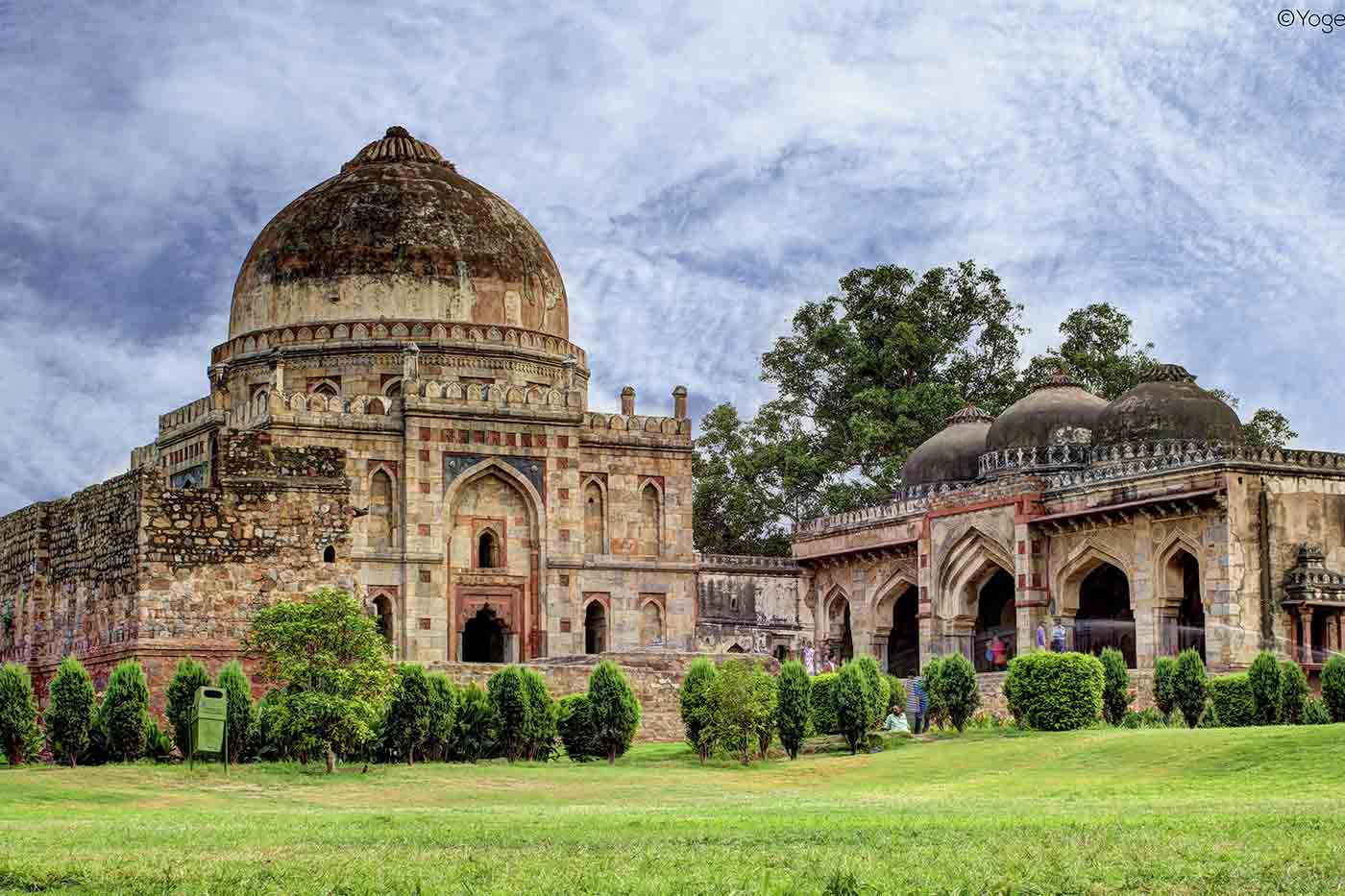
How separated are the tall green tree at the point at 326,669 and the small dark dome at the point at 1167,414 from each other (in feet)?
64.9

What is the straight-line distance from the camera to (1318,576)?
33656 millimetres

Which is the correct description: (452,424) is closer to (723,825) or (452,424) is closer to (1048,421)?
(1048,421)

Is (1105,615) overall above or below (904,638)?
above

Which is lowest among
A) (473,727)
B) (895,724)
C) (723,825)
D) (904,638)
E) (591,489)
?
(723,825)

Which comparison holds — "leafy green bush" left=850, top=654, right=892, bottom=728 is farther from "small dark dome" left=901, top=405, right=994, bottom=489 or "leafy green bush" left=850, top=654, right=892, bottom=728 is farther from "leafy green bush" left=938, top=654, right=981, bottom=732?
"small dark dome" left=901, top=405, right=994, bottom=489

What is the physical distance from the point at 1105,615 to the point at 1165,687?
1367 centimetres

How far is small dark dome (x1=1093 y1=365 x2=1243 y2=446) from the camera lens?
37.3m

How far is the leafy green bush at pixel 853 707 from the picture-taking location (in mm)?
25859

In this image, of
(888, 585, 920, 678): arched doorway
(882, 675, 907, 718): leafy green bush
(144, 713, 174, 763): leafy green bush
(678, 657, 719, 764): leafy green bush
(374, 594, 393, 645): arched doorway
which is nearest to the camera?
(144, 713, 174, 763): leafy green bush

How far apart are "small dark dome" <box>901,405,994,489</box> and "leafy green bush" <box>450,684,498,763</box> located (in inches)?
821

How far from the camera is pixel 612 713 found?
2498 cm

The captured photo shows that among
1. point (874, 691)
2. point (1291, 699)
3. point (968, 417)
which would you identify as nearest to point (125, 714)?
point (874, 691)

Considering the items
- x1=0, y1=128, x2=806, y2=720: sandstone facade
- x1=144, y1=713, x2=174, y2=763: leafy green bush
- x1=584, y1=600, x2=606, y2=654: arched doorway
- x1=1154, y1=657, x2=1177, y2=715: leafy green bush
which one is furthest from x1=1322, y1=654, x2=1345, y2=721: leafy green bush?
x1=584, y1=600, x2=606, y2=654: arched doorway

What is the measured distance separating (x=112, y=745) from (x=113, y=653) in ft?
7.62
